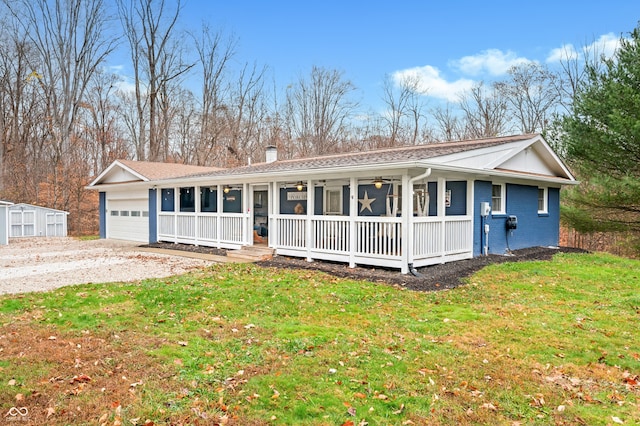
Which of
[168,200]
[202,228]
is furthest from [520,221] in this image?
[168,200]

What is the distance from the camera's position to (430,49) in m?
22.1

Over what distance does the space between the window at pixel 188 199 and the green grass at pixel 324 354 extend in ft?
26.1

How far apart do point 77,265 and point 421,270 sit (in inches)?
328

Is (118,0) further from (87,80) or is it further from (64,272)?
(64,272)

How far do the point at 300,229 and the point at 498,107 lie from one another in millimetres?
18992

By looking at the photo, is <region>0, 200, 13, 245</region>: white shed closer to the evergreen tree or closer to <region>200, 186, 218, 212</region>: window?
<region>200, 186, 218, 212</region>: window

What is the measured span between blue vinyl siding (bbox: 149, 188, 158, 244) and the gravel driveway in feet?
2.77

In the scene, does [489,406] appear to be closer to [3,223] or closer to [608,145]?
[608,145]

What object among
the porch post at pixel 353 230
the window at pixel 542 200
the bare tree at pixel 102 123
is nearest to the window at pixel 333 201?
the porch post at pixel 353 230

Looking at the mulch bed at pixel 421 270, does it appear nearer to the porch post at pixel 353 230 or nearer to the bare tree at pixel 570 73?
the porch post at pixel 353 230

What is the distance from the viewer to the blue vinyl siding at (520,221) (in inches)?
426

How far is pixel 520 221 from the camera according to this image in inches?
486

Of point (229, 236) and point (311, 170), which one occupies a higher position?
point (311, 170)

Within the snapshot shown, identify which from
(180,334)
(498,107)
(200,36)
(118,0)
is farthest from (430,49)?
(180,334)
